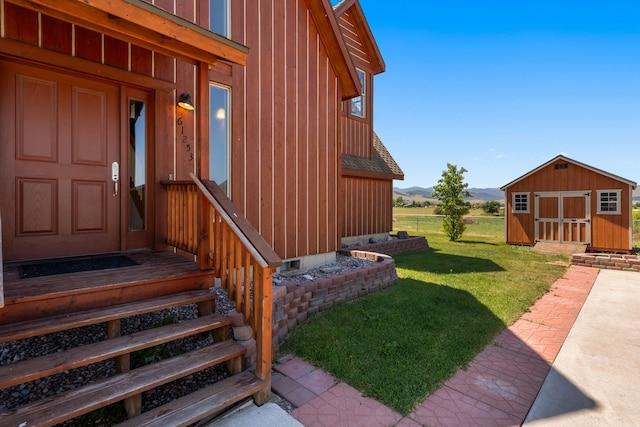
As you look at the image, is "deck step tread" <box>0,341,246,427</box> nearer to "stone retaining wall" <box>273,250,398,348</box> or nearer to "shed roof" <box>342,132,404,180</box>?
"stone retaining wall" <box>273,250,398,348</box>

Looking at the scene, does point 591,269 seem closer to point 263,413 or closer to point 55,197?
point 263,413

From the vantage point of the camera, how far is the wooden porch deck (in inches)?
81.9

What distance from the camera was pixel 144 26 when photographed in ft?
8.14

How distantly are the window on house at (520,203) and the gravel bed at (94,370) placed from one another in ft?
40.9

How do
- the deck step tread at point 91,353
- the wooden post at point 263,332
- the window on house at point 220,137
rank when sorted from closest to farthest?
the deck step tread at point 91,353, the wooden post at point 263,332, the window on house at point 220,137

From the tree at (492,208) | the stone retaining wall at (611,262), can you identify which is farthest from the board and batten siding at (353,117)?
the tree at (492,208)

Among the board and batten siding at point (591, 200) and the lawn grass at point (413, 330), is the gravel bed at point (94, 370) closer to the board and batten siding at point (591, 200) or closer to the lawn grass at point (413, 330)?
the lawn grass at point (413, 330)

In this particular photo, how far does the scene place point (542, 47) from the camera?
15773mm

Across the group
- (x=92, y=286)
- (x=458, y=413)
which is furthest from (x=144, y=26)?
(x=458, y=413)

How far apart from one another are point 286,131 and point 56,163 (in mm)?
3059

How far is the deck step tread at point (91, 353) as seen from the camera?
173 cm

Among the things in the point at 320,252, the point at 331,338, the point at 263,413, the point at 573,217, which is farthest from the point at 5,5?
the point at 573,217

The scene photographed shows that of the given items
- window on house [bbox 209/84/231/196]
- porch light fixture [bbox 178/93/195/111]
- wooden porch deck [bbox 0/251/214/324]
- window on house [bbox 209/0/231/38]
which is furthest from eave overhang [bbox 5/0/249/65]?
wooden porch deck [bbox 0/251/214/324]

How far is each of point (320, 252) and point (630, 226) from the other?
1067cm
